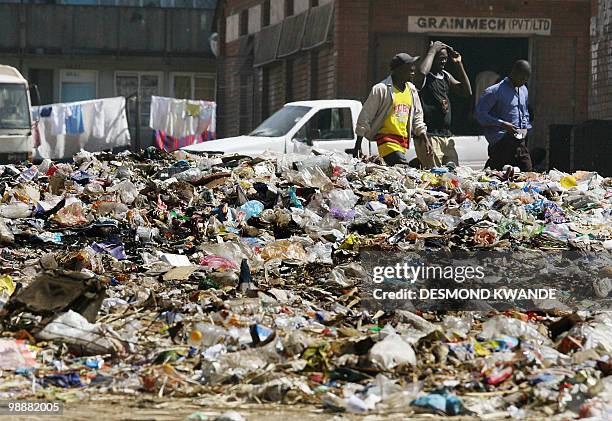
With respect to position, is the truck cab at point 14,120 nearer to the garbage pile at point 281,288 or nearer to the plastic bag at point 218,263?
the garbage pile at point 281,288

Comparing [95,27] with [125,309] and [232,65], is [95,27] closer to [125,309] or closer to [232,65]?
[232,65]

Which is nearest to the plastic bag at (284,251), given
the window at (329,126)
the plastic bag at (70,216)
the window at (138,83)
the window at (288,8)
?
the plastic bag at (70,216)

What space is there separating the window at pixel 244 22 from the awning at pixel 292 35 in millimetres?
4570

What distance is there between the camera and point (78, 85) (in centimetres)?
4722

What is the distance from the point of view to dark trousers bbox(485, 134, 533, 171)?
1554cm

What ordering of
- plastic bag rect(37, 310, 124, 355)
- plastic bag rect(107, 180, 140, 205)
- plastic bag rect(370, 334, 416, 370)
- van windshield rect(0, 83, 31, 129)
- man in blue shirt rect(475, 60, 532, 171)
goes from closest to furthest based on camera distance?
plastic bag rect(370, 334, 416, 370)
plastic bag rect(37, 310, 124, 355)
plastic bag rect(107, 180, 140, 205)
man in blue shirt rect(475, 60, 532, 171)
van windshield rect(0, 83, 31, 129)

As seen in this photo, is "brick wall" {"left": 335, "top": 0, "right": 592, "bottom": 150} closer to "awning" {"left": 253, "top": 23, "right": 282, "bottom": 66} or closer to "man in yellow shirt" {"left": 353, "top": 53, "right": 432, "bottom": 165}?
"awning" {"left": 253, "top": 23, "right": 282, "bottom": 66}

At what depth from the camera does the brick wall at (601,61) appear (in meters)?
25.3

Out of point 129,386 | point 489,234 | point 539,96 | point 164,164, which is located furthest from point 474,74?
point 129,386

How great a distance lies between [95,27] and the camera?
45969mm

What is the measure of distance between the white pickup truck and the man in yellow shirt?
3.68 m

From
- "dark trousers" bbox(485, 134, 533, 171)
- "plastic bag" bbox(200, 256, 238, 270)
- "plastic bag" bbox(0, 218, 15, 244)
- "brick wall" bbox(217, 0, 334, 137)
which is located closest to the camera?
"plastic bag" bbox(200, 256, 238, 270)

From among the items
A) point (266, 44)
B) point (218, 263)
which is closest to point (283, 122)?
point (218, 263)

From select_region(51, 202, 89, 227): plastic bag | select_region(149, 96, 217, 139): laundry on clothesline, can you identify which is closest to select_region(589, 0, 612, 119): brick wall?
select_region(149, 96, 217, 139): laundry on clothesline
